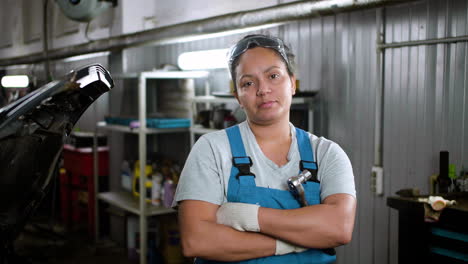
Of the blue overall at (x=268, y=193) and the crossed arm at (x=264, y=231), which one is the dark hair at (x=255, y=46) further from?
the crossed arm at (x=264, y=231)

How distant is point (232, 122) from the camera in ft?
12.3

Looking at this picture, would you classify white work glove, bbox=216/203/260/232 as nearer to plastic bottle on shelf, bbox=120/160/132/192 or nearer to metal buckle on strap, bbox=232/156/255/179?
metal buckle on strap, bbox=232/156/255/179

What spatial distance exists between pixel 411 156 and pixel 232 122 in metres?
1.41

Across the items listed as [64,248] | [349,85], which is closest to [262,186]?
[349,85]

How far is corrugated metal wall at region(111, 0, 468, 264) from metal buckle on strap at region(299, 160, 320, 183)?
156 centimetres

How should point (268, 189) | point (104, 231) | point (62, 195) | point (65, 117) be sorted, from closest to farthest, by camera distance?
point (65, 117)
point (268, 189)
point (104, 231)
point (62, 195)

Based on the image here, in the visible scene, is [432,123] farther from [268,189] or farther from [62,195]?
[62,195]

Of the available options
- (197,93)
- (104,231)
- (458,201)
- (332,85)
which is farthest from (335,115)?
(104,231)

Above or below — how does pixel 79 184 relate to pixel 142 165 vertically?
below

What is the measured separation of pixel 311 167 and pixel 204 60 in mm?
2624

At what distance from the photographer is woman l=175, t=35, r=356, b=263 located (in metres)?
1.48

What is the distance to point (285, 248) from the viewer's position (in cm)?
150

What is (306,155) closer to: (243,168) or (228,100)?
(243,168)

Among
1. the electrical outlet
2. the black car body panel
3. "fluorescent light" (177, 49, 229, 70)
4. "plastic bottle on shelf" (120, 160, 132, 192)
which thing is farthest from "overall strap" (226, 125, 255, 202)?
"plastic bottle on shelf" (120, 160, 132, 192)
